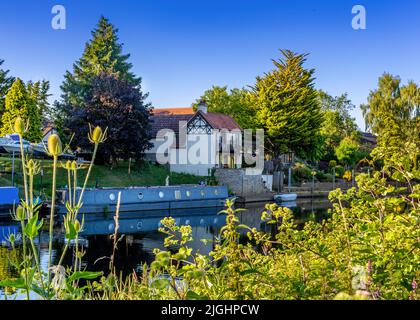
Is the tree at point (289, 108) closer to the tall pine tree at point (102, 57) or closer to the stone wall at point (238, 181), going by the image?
the stone wall at point (238, 181)

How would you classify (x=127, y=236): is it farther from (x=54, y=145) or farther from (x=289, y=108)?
(x=289, y=108)

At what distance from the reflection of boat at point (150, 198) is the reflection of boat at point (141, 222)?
659 millimetres

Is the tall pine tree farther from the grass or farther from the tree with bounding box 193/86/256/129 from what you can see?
the grass

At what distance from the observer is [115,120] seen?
105 ft

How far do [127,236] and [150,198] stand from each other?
8297 millimetres

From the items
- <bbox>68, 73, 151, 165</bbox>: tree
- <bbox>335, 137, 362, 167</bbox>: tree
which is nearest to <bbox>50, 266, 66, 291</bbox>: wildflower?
<bbox>68, 73, 151, 165</bbox>: tree

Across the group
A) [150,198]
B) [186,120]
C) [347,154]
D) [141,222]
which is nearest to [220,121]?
[186,120]

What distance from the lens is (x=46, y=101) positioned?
4950 cm

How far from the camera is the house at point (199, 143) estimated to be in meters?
38.5

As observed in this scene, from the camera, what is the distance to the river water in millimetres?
13525

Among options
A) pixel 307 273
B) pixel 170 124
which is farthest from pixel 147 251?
pixel 170 124

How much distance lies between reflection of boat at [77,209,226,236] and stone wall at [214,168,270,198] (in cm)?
771
